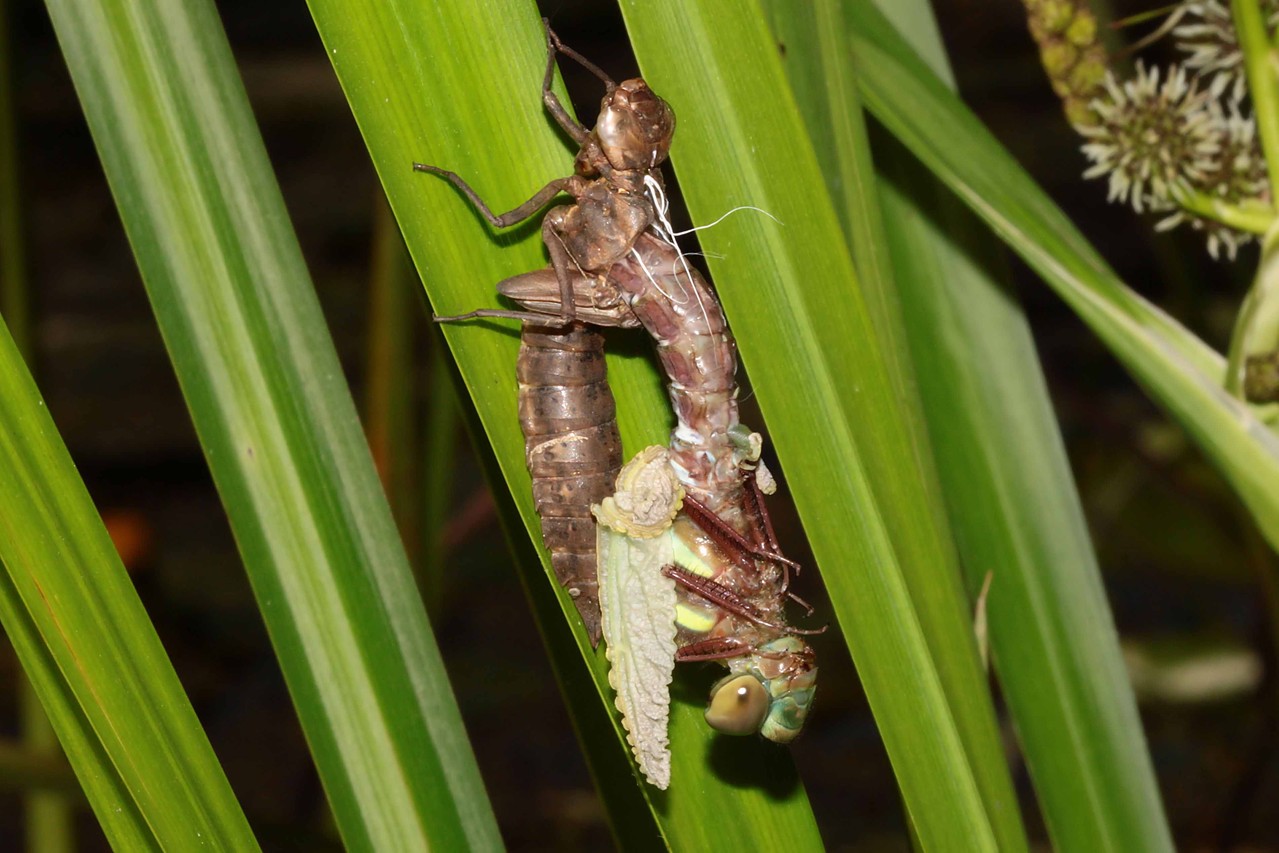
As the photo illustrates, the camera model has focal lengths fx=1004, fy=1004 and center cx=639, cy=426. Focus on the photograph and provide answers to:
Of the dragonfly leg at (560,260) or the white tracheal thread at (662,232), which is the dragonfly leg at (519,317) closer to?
the dragonfly leg at (560,260)

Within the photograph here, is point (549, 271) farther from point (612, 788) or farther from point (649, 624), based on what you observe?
point (612, 788)

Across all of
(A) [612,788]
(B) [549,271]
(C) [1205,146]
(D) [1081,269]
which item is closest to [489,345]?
(B) [549,271]

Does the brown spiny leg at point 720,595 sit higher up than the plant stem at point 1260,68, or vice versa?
the plant stem at point 1260,68

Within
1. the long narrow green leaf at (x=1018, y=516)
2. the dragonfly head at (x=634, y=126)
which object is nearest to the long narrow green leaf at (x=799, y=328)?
the dragonfly head at (x=634, y=126)

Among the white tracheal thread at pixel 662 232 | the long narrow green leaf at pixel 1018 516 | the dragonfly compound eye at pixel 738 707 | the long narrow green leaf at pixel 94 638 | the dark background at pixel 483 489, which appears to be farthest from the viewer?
the dark background at pixel 483 489

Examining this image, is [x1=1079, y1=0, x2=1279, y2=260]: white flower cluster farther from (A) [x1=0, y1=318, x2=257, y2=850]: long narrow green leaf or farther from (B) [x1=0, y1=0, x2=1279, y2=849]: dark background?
(B) [x1=0, y1=0, x2=1279, y2=849]: dark background

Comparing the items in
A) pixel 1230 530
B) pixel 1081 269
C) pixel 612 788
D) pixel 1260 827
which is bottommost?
pixel 1260 827
